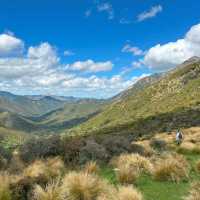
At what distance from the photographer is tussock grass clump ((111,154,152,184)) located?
48.8ft

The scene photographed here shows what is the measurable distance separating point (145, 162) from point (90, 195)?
6581 millimetres

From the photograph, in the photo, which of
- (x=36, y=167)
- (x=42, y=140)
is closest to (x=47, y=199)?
(x=36, y=167)

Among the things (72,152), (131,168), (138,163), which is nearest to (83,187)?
(131,168)

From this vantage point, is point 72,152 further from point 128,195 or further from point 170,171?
point 128,195

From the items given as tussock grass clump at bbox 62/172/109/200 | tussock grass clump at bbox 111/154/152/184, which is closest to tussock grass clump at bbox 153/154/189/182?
tussock grass clump at bbox 111/154/152/184

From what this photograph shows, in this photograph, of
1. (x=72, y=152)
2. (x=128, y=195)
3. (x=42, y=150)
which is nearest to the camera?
(x=128, y=195)

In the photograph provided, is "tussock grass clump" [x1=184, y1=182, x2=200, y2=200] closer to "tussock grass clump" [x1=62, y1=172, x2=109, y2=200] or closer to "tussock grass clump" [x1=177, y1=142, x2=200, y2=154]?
"tussock grass clump" [x1=62, y1=172, x2=109, y2=200]

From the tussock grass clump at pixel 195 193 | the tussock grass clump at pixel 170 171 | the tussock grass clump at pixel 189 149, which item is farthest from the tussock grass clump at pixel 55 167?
the tussock grass clump at pixel 189 149

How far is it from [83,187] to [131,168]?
4445 millimetres

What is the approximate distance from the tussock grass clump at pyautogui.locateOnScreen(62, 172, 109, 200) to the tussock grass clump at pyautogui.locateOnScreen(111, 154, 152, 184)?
2.90 m

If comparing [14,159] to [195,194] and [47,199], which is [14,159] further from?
[195,194]

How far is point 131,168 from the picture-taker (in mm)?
15617

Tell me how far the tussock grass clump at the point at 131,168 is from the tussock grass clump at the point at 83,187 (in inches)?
114

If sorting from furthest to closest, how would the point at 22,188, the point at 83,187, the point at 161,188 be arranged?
the point at 161,188
the point at 22,188
the point at 83,187
